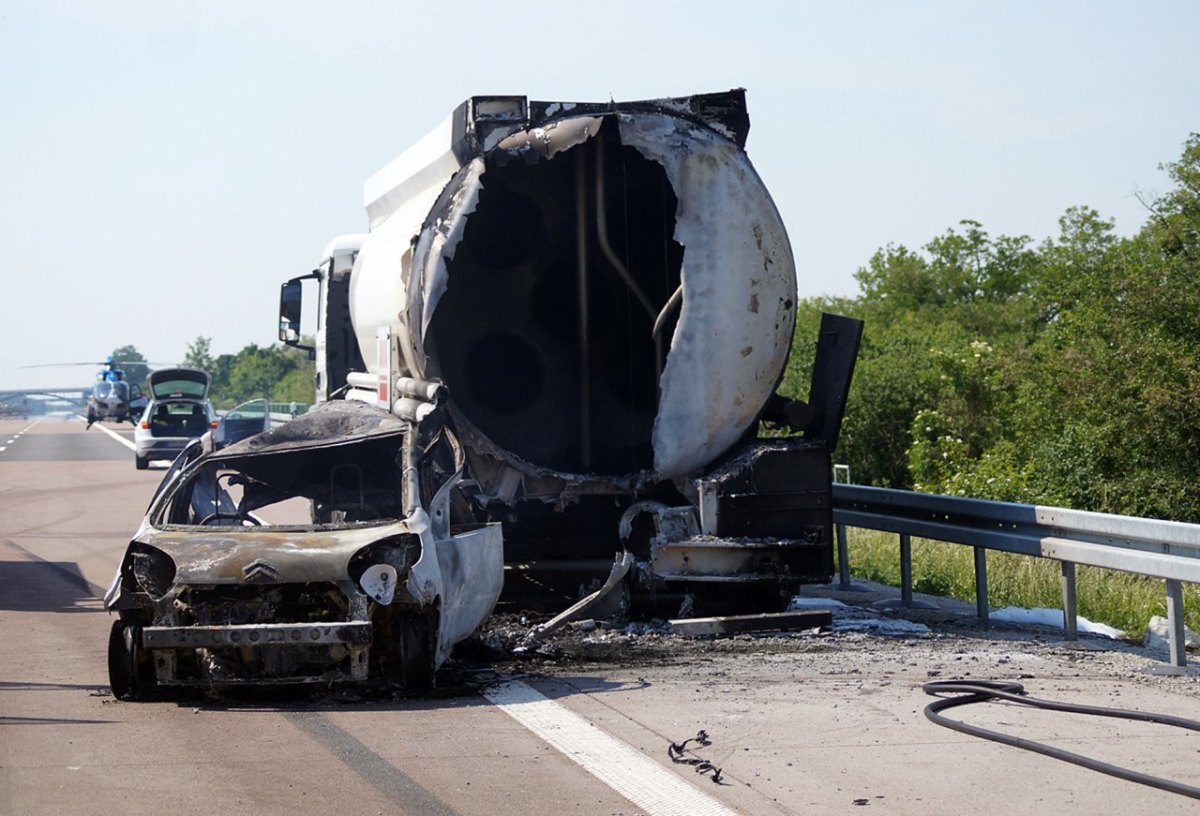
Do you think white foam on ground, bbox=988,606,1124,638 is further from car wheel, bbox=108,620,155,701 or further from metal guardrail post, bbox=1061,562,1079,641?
car wheel, bbox=108,620,155,701

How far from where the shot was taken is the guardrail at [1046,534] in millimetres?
9688

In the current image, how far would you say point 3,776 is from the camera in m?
7.15

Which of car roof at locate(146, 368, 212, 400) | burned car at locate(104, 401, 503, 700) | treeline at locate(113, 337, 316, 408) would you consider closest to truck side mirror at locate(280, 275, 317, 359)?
burned car at locate(104, 401, 503, 700)

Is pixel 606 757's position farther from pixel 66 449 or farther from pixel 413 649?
pixel 66 449

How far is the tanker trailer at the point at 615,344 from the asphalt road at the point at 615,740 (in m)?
1.35

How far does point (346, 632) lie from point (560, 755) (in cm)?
173

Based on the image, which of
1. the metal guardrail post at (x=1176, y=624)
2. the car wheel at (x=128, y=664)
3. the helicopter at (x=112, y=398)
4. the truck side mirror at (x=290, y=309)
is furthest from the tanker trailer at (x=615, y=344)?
the helicopter at (x=112, y=398)

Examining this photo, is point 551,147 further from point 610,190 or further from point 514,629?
point 514,629

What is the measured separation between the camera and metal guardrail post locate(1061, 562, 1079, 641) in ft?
35.8

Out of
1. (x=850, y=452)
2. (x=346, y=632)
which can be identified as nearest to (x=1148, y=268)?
(x=850, y=452)

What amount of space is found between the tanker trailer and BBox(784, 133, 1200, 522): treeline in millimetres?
14880

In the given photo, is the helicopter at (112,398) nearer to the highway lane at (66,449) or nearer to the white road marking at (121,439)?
the white road marking at (121,439)

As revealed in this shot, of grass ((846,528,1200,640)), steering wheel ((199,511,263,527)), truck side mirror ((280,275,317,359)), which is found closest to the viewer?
steering wheel ((199,511,263,527))

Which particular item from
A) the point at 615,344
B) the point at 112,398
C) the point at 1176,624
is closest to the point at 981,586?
the point at 1176,624
